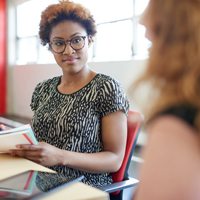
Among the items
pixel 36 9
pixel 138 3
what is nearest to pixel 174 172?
pixel 138 3

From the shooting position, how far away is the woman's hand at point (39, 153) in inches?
52.3

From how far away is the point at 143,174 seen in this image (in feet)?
1.60

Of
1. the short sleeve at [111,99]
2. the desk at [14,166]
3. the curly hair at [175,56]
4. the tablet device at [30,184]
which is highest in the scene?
the curly hair at [175,56]

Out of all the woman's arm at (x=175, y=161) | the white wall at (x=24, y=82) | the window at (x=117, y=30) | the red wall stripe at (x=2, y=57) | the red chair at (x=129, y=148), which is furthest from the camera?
the red wall stripe at (x=2, y=57)

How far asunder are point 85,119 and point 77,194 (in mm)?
561

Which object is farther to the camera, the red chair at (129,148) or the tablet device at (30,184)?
the red chair at (129,148)

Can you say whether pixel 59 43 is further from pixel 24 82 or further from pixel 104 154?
pixel 24 82

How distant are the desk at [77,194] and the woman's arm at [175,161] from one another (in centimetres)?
51

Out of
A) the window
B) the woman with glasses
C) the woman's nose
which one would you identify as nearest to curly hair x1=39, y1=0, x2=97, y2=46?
the woman with glasses

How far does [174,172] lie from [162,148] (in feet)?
0.11

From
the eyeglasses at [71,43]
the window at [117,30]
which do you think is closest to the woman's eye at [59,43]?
the eyeglasses at [71,43]

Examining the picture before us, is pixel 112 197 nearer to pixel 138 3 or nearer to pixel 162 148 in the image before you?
pixel 162 148

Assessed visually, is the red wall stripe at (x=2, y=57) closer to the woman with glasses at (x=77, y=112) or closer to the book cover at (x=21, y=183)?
the woman with glasses at (x=77, y=112)

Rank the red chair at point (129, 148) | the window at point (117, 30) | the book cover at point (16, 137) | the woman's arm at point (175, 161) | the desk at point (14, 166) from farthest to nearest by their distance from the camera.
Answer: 1. the window at point (117, 30)
2. the red chair at point (129, 148)
3. the book cover at point (16, 137)
4. the desk at point (14, 166)
5. the woman's arm at point (175, 161)
